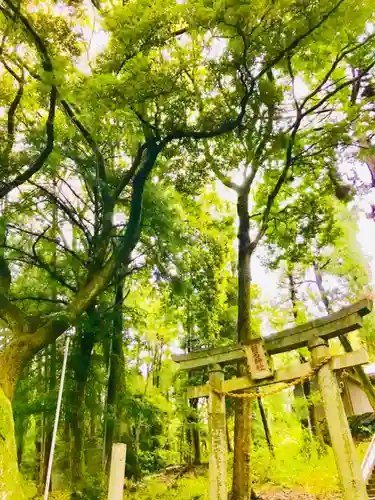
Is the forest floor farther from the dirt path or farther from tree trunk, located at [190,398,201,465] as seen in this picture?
tree trunk, located at [190,398,201,465]

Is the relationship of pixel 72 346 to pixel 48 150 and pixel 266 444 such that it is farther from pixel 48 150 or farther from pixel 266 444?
pixel 266 444

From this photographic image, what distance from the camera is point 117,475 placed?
3.86 m

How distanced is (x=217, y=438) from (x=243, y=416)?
1.45 metres

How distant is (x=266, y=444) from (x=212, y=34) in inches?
528

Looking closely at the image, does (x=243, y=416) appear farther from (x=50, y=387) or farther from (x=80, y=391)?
(x=50, y=387)

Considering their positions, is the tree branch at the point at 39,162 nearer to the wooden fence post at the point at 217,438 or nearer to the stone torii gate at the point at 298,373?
the stone torii gate at the point at 298,373

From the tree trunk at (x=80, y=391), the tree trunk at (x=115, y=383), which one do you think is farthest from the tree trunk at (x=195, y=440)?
the tree trunk at (x=80, y=391)

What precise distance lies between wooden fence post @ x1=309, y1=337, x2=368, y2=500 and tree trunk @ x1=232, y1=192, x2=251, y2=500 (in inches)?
49.0

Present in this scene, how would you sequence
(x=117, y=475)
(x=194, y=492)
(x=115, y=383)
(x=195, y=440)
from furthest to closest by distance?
(x=195, y=440) < (x=194, y=492) < (x=115, y=383) < (x=117, y=475)

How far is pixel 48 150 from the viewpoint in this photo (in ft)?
24.3

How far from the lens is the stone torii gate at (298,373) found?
5199 millimetres

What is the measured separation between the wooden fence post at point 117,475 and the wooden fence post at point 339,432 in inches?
120

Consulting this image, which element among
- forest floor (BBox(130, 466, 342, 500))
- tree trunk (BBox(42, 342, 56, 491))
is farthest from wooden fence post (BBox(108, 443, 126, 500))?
forest floor (BBox(130, 466, 342, 500))

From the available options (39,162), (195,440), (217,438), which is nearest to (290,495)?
(217,438)
